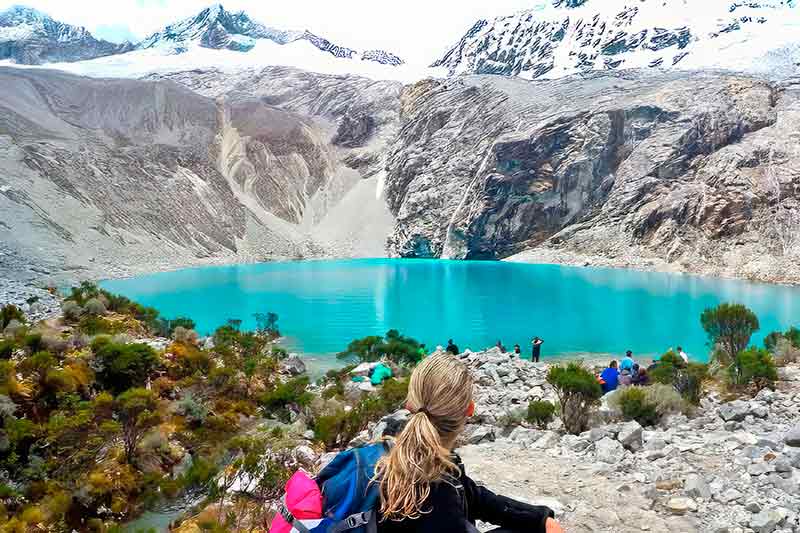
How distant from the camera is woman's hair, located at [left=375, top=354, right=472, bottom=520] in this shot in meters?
1.87

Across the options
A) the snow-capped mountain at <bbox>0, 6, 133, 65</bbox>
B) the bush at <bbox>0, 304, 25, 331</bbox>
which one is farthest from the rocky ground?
the snow-capped mountain at <bbox>0, 6, 133, 65</bbox>

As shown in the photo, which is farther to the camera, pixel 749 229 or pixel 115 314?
pixel 749 229

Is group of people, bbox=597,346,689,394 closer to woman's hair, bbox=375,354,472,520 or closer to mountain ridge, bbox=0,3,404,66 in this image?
woman's hair, bbox=375,354,472,520

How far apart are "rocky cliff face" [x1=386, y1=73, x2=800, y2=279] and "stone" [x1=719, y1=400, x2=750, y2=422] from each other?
4711 centimetres

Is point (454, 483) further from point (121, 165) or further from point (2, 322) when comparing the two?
point (121, 165)

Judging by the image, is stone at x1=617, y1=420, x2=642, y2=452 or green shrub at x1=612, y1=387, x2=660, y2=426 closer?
stone at x1=617, y1=420, x2=642, y2=452

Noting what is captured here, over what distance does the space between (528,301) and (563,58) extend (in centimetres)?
12985

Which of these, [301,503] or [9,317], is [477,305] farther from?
[301,503]

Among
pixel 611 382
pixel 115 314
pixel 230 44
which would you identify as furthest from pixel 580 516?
pixel 230 44

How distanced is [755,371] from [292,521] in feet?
35.3

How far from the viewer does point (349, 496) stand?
1885 millimetres

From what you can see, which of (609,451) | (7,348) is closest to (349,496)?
(609,451)

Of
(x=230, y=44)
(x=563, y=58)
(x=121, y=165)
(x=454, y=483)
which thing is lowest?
(x=454, y=483)

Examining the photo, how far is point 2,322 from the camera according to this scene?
15.7 metres
